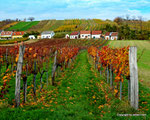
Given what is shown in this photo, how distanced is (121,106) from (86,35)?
82810 mm

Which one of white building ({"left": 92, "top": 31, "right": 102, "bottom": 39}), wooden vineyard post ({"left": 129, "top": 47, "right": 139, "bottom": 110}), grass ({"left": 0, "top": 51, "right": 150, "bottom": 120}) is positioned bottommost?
grass ({"left": 0, "top": 51, "right": 150, "bottom": 120})

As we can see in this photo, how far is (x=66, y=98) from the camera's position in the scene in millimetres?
7957

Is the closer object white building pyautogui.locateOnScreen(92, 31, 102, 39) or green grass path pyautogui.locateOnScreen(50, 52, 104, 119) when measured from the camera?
green grass path pyautogui.locateOnScreen(50, 52, 104, 119)

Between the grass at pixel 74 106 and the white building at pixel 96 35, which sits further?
the white building at pixel 96 35

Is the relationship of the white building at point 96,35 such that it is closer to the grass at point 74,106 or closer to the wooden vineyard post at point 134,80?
the grass at point 74,106

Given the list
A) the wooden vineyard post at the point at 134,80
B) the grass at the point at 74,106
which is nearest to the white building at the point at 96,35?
the grass at the point at 74,106

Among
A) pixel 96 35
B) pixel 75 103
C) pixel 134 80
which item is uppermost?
pixel 96 35

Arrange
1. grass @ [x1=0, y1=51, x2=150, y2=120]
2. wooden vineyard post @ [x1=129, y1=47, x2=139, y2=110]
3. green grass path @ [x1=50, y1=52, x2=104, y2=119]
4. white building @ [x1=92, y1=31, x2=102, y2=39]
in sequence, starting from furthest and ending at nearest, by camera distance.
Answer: white building @ [x1=92, y1=31, x2=102, y2=39], wooden vineyard post @ [x1=129, y1=47, x2=139, y2=110], green grass path @ [x1=50, y1=52, x2=104, y2=119], grass @ [x1=0, y1=51, x2=150, y2=120]

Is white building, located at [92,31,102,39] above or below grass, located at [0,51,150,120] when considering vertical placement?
above

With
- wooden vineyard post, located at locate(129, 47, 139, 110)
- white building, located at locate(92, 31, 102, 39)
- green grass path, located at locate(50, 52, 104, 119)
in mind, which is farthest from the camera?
white building, located at locate(92, 31, 102, 39)

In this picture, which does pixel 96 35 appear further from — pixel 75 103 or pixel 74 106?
pixel 74 106

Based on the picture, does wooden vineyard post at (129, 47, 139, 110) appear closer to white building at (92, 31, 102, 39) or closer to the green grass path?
the green grass path

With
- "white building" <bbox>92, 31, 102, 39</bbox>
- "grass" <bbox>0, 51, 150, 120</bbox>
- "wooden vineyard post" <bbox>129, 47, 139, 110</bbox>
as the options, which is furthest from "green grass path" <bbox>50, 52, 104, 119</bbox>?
"white building" <bbox>92, 31, 102, 39</bbox>

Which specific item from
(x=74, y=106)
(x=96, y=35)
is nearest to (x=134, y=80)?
(x=74, y=106)
